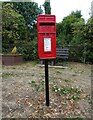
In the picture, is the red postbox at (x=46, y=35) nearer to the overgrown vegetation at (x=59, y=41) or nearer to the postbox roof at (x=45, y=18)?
the postbox roof at (x=45, y=18)

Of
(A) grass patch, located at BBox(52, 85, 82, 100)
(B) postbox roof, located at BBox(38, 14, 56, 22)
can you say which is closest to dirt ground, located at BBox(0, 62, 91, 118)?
(A) grass patch, located at BBox(52, 85, 82, 100)

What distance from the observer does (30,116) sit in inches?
114

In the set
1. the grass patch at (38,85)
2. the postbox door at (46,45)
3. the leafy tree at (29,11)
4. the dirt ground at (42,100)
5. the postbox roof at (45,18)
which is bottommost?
the dirt ground at (42,100)

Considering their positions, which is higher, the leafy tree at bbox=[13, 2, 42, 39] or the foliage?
the leafy tree at bbox=[13, 2, 42, 39]

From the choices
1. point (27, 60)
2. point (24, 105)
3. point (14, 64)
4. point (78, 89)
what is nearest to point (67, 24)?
point (27, 60)

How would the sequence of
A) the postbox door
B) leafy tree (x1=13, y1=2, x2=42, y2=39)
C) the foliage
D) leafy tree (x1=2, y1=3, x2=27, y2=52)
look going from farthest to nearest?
leafy tree (x1=13, y1=2, x2=42, y2=39) < leafy tree (x1=2, y1=3, x2=27, y2=52) < the foliage < the postbox door

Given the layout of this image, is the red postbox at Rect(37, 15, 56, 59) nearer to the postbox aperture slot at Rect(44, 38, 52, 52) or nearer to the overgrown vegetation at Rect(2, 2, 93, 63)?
the postbox aperture slot at Rect(44, 38, 52, 52)

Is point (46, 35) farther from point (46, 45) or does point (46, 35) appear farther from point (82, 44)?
point (82, 44)

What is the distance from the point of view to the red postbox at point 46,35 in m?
3.08

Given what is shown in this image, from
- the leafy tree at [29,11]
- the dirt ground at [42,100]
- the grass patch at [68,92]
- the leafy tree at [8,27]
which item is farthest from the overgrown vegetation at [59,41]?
the grass patch at [68,92]

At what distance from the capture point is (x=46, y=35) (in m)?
3.13

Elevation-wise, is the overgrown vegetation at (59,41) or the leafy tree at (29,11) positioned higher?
the leafy tree at (29,11)

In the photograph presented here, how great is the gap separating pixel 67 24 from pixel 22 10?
2.86 metres

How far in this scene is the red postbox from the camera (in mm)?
3078
